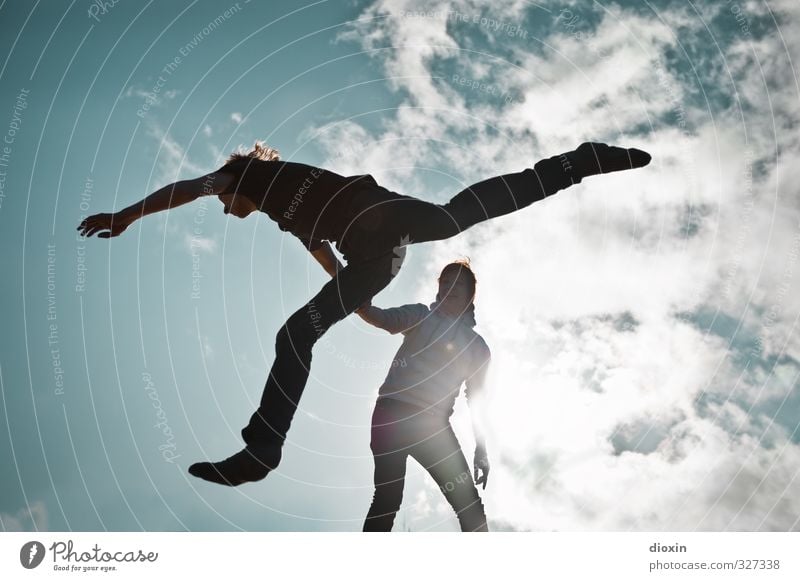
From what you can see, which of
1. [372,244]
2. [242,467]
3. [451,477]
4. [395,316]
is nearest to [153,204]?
[372,244]

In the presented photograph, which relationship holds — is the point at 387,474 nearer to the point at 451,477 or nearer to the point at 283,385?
the point at 451,477

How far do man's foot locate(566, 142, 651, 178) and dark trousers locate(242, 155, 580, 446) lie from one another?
283mm

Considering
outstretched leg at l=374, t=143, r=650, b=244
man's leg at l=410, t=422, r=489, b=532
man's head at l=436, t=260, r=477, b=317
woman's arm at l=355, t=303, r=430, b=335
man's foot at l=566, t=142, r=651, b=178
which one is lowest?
man's leg at l=410, t=422, r=489, b=532

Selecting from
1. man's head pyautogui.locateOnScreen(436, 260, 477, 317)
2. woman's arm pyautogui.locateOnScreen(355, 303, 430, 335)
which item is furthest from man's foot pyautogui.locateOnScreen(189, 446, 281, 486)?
man's head pyautogui.locateOnScreen(436, 260, 477, 317)

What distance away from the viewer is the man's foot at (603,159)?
6.47 m

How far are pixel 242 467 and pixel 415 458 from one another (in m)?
2.14

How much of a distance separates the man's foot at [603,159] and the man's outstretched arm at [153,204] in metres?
3.90

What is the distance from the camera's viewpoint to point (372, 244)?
5828 mm

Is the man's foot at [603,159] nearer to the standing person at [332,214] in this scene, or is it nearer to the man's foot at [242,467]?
the standing person at [332,214]

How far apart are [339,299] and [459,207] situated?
1497mm

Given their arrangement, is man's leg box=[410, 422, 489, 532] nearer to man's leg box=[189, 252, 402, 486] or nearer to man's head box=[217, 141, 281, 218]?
man's leg box=[189, 252, 402, 486]

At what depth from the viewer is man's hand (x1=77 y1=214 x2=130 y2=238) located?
5763 millimetres
